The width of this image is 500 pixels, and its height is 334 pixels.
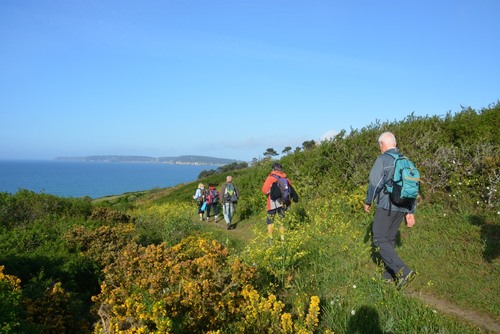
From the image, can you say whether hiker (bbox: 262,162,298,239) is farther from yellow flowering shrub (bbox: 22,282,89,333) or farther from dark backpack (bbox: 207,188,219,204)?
dark backpack (bbox: 207,188,219,204)

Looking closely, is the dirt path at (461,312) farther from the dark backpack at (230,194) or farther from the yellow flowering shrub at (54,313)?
the dark backpack at (230,194)

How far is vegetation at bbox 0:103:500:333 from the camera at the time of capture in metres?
3.80

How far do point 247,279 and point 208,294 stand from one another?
630mm

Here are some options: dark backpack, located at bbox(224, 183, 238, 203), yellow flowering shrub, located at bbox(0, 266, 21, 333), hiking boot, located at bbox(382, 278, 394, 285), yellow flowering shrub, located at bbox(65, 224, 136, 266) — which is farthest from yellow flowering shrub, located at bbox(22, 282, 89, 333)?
dark backpack, located at bbox(224, 183, 238, 203)

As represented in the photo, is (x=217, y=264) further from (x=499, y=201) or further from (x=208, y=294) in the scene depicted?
(x=499, y=201)

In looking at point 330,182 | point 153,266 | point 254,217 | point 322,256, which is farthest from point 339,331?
point 254,217

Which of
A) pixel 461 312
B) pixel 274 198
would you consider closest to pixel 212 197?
pixel 274 198

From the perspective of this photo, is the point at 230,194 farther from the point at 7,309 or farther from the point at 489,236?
the point at 7,309

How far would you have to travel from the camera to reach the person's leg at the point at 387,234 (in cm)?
522

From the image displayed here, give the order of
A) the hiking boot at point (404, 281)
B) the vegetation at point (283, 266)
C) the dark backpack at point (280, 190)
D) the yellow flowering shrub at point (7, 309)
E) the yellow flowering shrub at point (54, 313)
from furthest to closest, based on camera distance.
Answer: the dark backpack at point (280, 190) → the hiking boot at point (404, 281) → the yellow flowering shrub at point (54, 313) → the vegetation at point (283, 266) → the yellow flowering shrub at point (7, 309)

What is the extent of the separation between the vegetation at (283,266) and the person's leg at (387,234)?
359 millimetres

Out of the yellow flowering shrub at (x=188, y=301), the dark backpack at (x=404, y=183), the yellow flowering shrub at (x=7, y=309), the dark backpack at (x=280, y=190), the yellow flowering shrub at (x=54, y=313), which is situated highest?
the dark backpack at (x=404, y=183)

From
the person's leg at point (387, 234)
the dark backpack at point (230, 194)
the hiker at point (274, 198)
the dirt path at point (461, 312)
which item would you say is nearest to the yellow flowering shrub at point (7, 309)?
the person's leg at point (387, 234)

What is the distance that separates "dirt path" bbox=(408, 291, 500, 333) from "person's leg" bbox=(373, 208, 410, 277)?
0.48 meters
